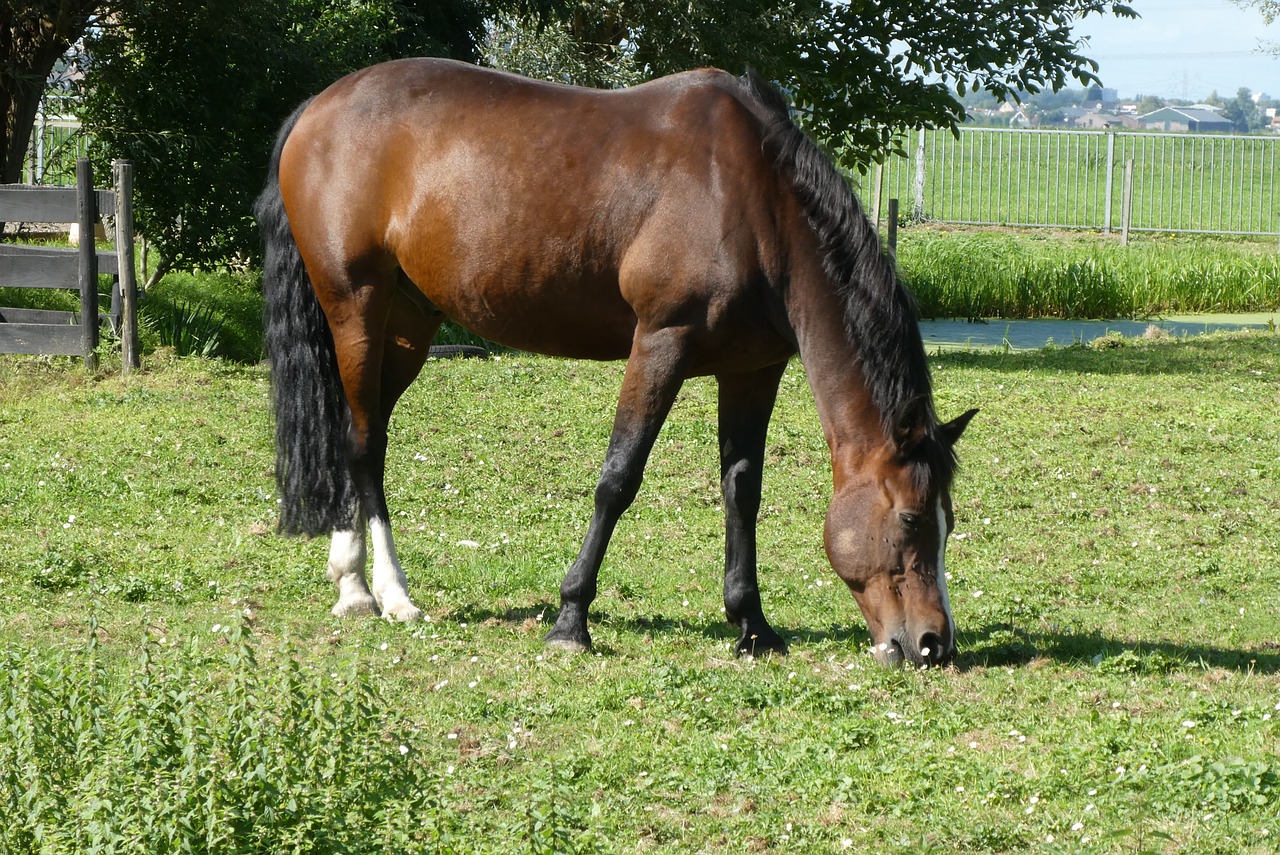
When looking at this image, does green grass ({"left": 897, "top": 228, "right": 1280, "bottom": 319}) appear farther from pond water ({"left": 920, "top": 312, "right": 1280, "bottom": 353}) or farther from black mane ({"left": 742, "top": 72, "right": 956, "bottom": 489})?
black mane ({"left": 742, "top": 72, "right": 956, "bottom": 489})

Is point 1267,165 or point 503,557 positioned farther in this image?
point 1267,165

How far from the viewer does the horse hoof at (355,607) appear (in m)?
5.93

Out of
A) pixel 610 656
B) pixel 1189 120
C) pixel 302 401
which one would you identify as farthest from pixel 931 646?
pixel 1189 120

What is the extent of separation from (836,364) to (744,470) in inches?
28.5

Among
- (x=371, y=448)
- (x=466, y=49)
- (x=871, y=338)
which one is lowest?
(x=371, y=448)

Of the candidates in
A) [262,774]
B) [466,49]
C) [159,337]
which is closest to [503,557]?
[262,774]

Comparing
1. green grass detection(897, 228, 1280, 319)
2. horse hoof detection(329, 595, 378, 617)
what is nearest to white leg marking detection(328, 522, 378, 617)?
horse hoof detection(329, 595, 378, 617)

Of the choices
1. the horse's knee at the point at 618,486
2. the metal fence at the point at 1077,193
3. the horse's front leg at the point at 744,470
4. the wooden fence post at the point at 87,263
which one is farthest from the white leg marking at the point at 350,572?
the metal fence at the point at 1077,193

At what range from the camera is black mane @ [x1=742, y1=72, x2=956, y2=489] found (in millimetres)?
4977

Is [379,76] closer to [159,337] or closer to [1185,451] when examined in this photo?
[1185,451]

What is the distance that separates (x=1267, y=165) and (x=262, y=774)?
Result: 5062 cm

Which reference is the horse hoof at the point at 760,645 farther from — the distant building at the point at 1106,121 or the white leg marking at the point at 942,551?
the distant building at the point at 1106,121

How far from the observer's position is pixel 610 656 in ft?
17.7

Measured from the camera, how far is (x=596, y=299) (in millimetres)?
5480
